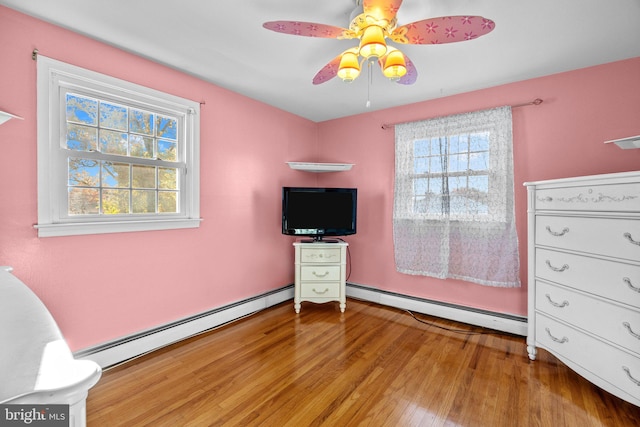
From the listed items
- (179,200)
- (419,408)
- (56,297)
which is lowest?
(419,408)

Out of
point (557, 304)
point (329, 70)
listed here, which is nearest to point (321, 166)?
point (329, 70)

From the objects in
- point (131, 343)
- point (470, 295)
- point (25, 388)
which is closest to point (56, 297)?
point (131, 343)

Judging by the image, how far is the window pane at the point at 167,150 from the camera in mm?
2449

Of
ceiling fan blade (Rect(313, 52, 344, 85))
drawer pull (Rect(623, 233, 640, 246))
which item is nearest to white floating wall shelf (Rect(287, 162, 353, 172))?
ceiling fan blade (Rect(313, 52, 344, 85))

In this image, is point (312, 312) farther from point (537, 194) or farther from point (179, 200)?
point (537, 194)

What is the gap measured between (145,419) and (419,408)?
1564 millimetres

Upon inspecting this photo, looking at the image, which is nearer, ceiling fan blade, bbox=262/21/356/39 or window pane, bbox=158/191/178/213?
ceiling fan blade, bbox=262/21/356/39

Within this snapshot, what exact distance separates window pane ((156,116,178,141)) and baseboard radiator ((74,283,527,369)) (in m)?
1.62

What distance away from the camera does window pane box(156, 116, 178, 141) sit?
2441mm

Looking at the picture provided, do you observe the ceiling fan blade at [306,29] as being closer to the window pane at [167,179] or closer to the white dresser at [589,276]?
the window pane at [167,179]

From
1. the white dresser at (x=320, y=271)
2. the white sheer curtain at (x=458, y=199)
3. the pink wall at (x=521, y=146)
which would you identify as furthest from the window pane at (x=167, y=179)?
the white sheer curtain at (x=458, y=199)

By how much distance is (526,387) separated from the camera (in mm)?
1876

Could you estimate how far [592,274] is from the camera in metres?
1.80

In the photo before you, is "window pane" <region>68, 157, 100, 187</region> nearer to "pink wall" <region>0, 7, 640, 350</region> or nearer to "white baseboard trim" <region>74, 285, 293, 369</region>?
"pink wall" <region>0, 7, 640, 350</region>
